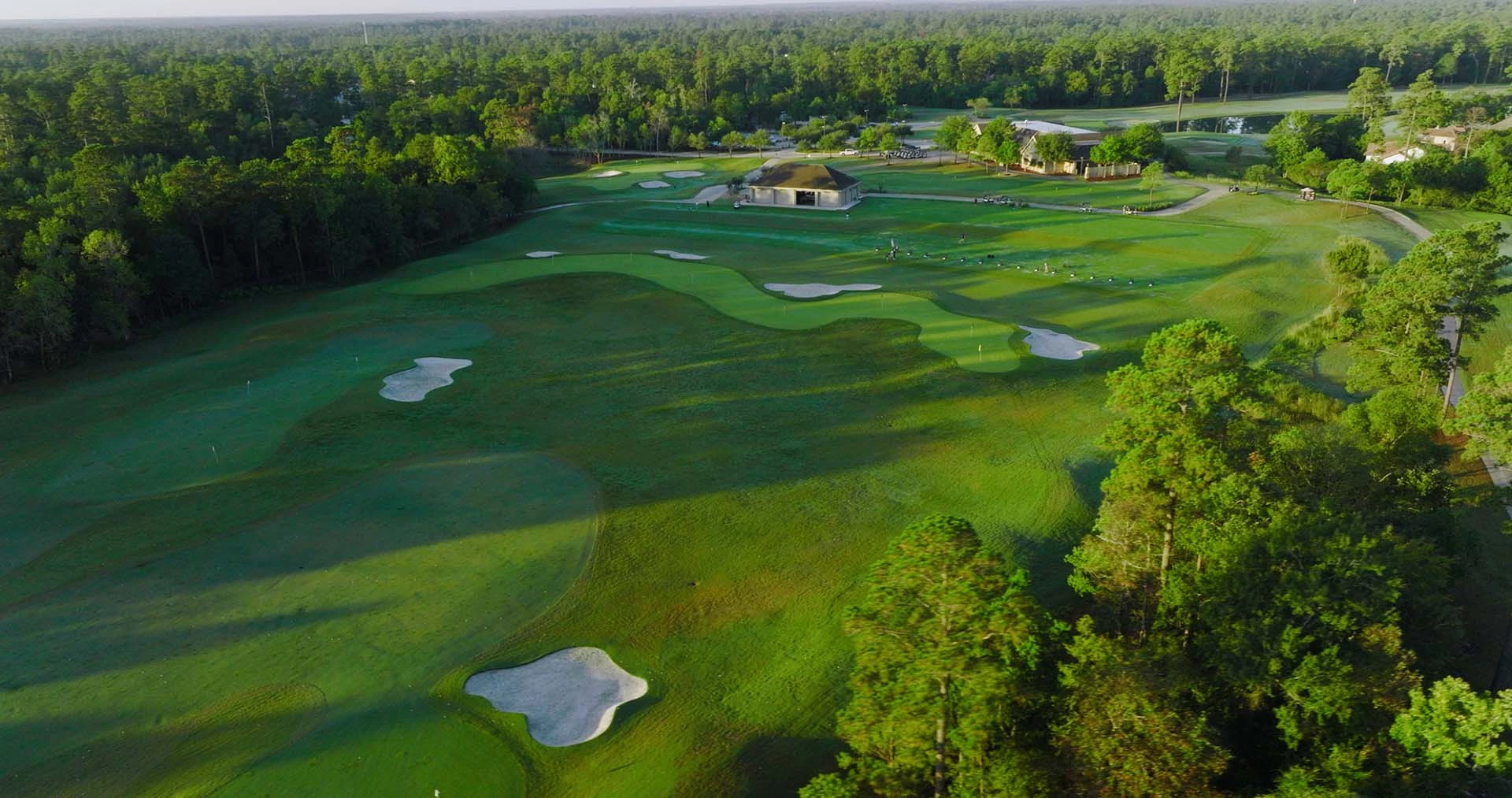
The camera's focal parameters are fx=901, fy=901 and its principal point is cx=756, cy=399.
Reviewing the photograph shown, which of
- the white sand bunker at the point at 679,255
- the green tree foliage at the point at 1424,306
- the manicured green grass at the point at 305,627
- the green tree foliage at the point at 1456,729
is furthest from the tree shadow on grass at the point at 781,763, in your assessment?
the white sand bunker at the point at 679,255

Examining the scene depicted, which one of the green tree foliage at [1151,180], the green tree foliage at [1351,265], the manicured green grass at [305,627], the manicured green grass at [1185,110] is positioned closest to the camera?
the manicured green grass at [305,627]

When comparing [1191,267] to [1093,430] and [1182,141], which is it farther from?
[1182,141]

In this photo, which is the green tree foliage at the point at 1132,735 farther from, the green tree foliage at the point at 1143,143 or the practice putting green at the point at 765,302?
the green tree foliage at the point at 1143,143

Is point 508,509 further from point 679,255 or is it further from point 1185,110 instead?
point 1185,110

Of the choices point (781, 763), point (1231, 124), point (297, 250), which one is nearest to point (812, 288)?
point (297, 250)

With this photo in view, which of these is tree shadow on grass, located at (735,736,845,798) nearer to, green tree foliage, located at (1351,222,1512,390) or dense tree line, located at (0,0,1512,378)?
green tree foliage, located at (1351,222,1512,390)

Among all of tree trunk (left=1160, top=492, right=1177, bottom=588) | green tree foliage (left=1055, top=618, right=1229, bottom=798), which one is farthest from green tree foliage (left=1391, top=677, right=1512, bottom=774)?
tree trunk (left=1160, top=492, right=1177, bottom=588)

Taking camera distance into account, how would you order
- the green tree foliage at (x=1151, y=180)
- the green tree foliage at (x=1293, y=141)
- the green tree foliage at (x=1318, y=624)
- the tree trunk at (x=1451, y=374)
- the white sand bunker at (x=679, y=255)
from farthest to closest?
the green tree foliage at (x=1293, y=141) → the green tree foliage at (x=1151, y=180) → the white sand bunker at (x=679, y=255) → the tree trunk at (x=1451, y=374) → the green tree foliage at (x=1318, y=624)
